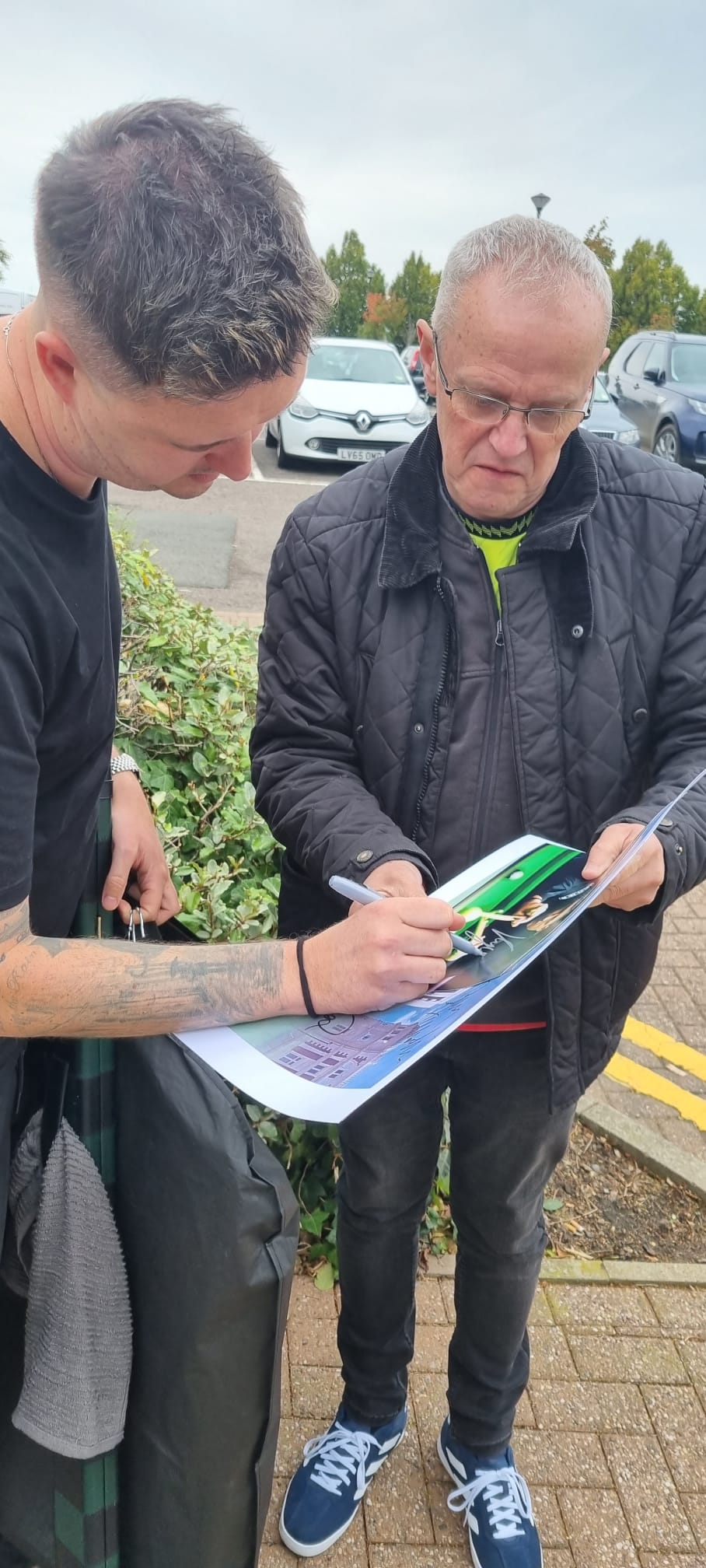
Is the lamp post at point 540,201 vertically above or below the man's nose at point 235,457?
above

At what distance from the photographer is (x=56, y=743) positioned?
50.0 inches

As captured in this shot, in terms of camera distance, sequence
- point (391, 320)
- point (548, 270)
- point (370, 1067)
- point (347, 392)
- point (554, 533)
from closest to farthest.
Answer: point (370, 1067) → point (548, 270) → point (554, 533) → point (347, 392) → point (391, 320)

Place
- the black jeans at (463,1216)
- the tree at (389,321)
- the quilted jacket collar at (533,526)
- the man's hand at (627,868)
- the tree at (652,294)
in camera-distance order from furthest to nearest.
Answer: the tree at (389,321) < the tree at (652,294) < the black jeans at (463,1216) < the quilted jacket collar at (533,526) < the man's hand at (627,868)

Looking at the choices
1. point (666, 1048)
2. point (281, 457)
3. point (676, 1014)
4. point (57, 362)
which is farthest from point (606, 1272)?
point (281, 457)

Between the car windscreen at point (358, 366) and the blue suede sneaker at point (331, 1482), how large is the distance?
12.3 metres

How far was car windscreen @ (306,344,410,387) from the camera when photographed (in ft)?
43.2

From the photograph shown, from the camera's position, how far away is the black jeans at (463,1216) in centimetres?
188

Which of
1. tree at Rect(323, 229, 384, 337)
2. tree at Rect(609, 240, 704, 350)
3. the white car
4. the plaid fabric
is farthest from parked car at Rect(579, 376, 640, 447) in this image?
tree at Rect(323, 229, 384, 337)

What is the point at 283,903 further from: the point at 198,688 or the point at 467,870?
the point at 198,688

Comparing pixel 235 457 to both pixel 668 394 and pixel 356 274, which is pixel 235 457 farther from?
pixel 356 274

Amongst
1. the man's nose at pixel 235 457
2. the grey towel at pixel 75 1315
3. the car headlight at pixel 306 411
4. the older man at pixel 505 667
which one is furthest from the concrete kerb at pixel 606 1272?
the car headlight at pixel 306 411

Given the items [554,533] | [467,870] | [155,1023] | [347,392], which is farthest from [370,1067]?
[347,392]

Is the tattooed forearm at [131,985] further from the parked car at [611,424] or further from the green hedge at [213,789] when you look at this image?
the parked car at [611,424]

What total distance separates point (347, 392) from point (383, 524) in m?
11.8
